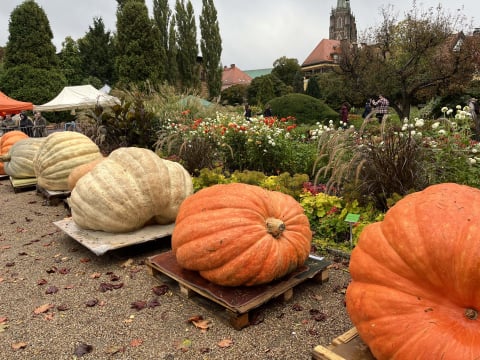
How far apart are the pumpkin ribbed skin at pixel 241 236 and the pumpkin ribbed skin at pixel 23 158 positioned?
620 centimetres

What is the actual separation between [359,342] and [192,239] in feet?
4.62

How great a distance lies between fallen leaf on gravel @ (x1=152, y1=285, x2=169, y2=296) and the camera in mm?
3204

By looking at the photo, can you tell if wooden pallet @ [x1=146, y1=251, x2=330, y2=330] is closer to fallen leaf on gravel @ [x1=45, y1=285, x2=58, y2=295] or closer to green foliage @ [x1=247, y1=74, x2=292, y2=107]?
fallen leaf on gravel @ [x1=45, y1=285, x2=58, y2=295]

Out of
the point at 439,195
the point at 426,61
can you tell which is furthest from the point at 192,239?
the point at 426,61

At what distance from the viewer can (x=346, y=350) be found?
201cm

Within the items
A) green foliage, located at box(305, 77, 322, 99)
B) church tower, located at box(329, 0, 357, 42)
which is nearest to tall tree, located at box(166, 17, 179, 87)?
green foliage, located at box(305, 77, 322, 99)

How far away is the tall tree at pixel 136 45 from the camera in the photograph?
971 inches

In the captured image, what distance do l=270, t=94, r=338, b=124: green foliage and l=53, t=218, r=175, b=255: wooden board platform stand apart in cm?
1109

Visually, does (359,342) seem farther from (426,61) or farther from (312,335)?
(426,61)

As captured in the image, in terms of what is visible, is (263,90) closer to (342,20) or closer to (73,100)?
(73,100)

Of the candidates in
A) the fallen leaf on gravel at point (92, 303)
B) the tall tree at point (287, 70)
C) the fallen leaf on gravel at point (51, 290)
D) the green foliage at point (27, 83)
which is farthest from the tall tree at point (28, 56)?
the tall tree at point (287, 70)

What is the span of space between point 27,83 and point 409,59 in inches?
847

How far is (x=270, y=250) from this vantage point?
2.74 metres

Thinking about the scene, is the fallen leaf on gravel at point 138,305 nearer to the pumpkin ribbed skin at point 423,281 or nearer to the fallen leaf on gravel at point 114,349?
the fallen leaf on gravel at point 114,349
